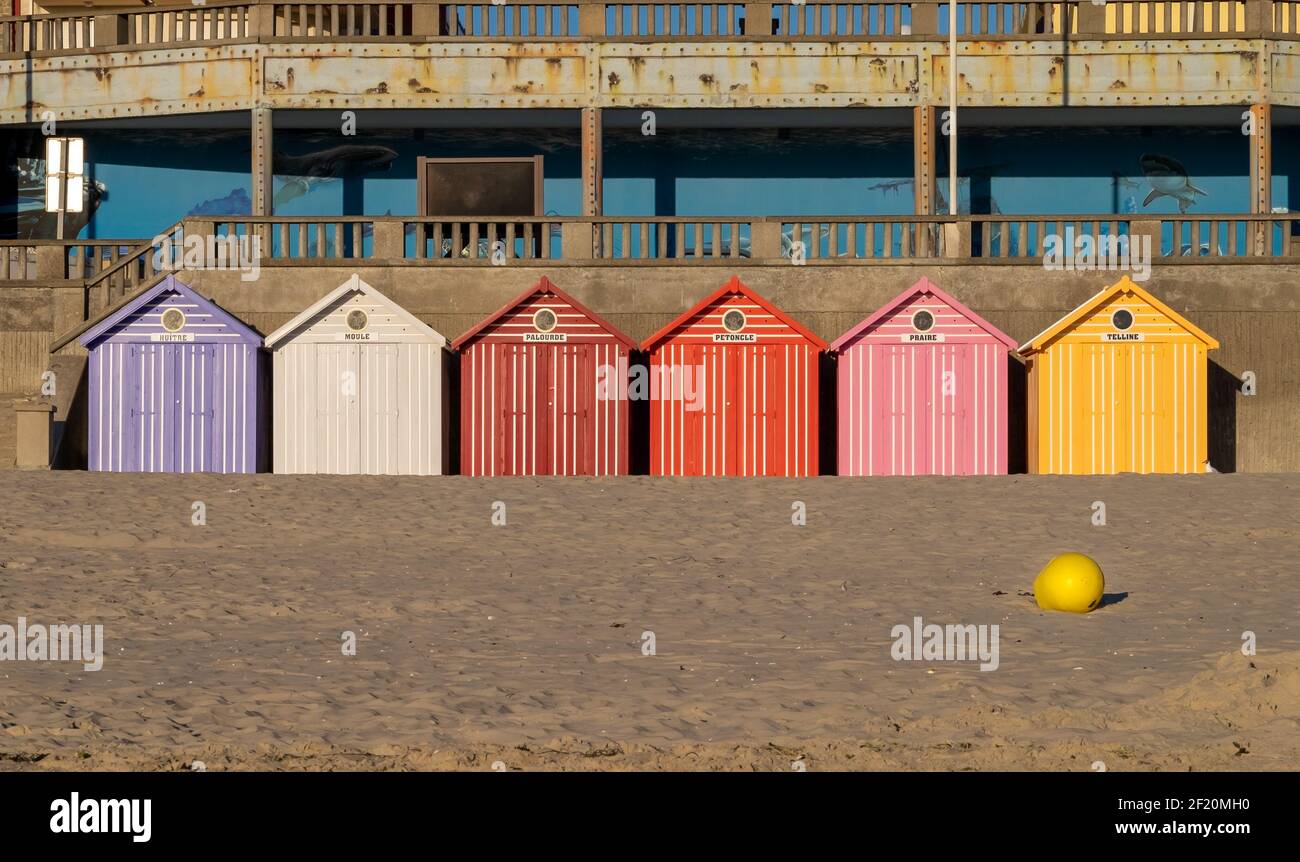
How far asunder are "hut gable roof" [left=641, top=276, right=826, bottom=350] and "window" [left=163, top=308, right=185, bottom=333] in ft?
16.4

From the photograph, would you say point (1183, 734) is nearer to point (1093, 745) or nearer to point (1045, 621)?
point (1093, 745)

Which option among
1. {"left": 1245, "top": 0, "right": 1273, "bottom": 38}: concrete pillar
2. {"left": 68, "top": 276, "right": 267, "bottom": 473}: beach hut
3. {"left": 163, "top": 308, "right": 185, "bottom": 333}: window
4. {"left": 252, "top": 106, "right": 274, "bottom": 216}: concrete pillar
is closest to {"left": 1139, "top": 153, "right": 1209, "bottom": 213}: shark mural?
{"left": 1245, "top": 0, "right": 1273, "bottom": 38}: concrete pillar

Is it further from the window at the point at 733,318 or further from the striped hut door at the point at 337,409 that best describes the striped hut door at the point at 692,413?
the striped hut door at the point at 337,409

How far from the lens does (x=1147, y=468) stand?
20906 millimetres

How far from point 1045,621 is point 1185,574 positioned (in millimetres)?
2811

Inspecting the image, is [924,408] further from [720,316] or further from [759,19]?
[759,19]

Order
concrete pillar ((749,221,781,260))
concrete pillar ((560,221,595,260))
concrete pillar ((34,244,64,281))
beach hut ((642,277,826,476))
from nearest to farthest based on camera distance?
beach hut ((642,277,826,476))
concrete pillar ((749,221,781,260))
concrete pillar ((560,221,595,260))
concrete pillar ((34,244,64,281))

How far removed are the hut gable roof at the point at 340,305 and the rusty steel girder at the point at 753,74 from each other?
638 centimetres

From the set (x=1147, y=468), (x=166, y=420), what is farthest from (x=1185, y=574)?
(x=166, y=420)

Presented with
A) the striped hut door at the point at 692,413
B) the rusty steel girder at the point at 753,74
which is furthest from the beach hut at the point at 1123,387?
the rusty steel girder at the point at 753,74

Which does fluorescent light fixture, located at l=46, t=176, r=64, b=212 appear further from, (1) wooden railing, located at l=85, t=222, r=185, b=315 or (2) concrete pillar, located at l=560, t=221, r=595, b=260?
(2) concrete pillar, located at l=560, t=221, r=595, b=260

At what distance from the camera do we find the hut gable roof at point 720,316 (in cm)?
2084

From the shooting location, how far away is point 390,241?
23.2 m

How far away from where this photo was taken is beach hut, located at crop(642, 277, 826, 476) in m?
20.9
